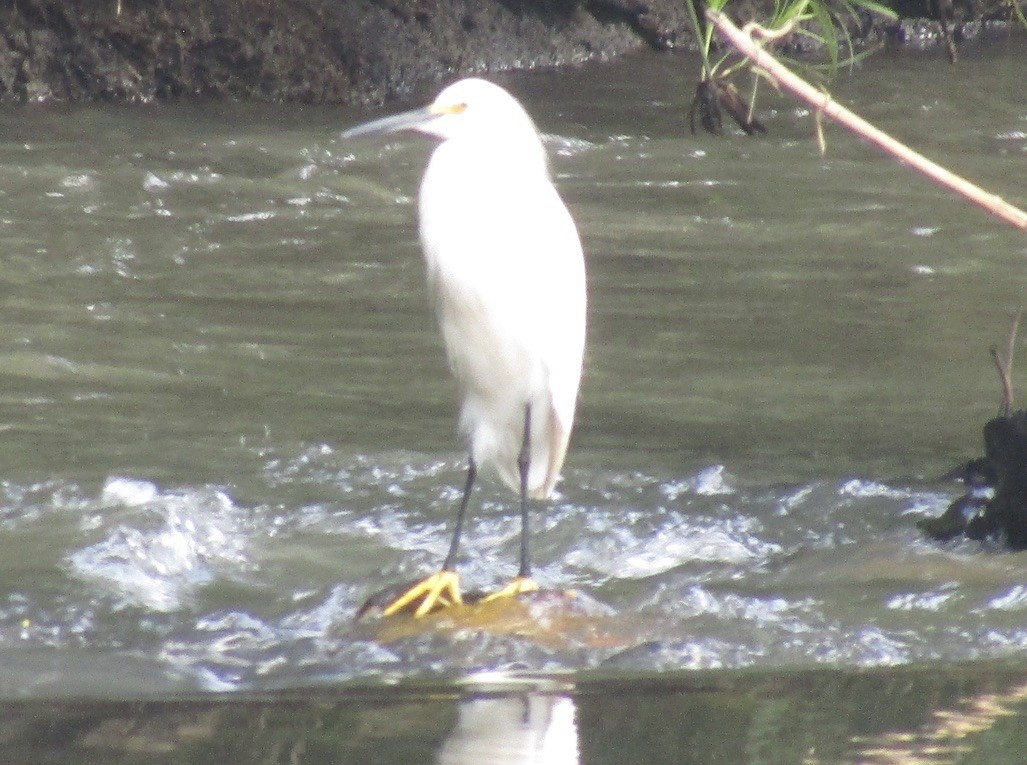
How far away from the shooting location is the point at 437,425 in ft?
22.8

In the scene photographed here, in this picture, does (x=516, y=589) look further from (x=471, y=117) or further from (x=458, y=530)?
(x=471, y=117)

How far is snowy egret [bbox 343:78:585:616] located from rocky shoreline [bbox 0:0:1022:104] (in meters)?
8.88

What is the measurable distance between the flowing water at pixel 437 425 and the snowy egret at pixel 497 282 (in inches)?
20.0

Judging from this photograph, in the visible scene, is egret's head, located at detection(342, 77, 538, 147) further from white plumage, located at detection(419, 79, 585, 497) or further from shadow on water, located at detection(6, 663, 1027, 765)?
shadow on water, located at detection(6, 663, 1027, 765)

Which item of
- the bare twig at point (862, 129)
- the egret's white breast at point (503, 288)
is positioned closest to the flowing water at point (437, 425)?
the egret's white breast at point (503, 288)

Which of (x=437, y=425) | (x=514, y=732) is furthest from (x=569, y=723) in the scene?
(x=437, y=425)

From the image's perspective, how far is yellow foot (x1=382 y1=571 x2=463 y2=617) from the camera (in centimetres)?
480

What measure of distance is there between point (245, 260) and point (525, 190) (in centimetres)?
443

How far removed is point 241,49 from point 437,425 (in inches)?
313

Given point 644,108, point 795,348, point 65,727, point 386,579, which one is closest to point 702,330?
point 795,348

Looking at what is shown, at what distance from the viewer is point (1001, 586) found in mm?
5137

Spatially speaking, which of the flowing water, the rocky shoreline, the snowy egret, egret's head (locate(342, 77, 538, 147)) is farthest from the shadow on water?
the rocky shoreline

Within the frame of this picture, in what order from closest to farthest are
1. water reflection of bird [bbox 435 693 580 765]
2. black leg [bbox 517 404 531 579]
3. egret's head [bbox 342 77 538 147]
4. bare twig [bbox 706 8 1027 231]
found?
water reflection of bird [bbox 435 693 580 765] → bare twig [bbox 706 8 1027 231] → egret's head [bbox 342 77 538 147] → black leg [bbox 517 404 531 579]

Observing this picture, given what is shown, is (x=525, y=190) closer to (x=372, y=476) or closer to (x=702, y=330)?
(x=372, y=476)
